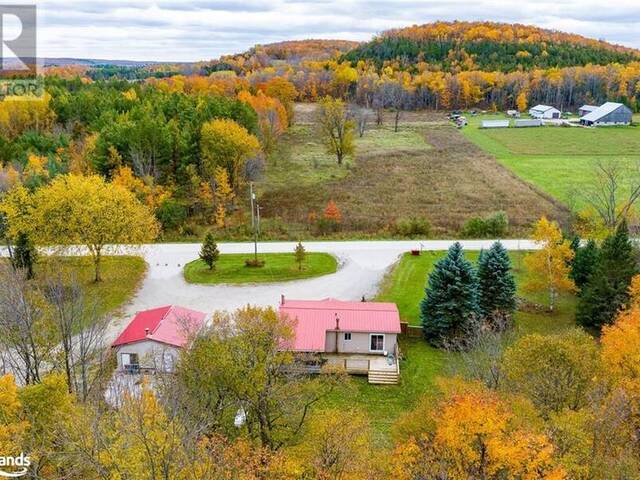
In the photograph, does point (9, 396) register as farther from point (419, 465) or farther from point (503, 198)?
point (503, 198)

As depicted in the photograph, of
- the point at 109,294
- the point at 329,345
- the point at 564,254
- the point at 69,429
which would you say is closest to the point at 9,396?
the point at 69,429

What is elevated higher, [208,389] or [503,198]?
[503,198]

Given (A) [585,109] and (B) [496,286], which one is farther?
(A) [585,109]

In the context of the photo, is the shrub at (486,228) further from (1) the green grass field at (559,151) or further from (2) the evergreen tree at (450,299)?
(2) the evergreen tree at (450,299)

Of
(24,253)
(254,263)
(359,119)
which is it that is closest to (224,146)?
(254,263)

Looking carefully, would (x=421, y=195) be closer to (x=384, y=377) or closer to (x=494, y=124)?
(x=384, y=377)
